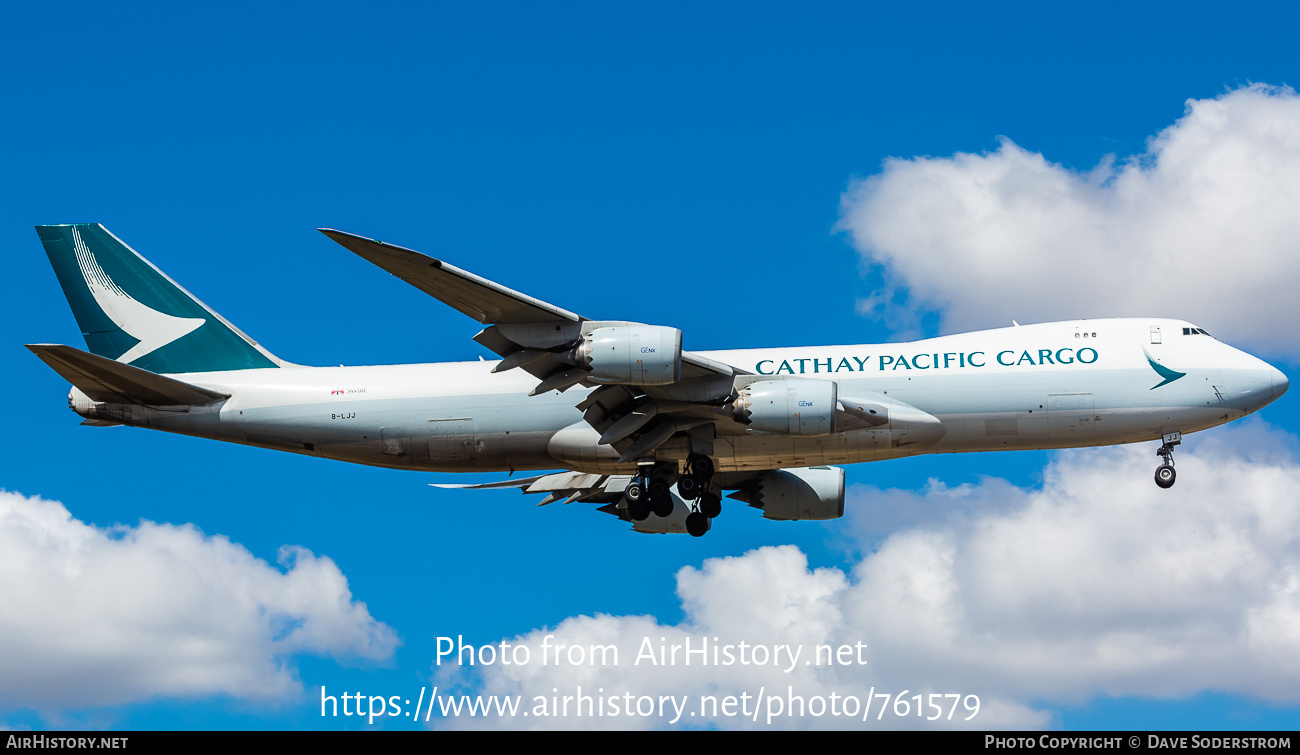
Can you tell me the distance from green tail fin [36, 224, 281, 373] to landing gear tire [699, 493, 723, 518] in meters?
13.0

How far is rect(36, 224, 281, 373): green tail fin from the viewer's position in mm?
36406

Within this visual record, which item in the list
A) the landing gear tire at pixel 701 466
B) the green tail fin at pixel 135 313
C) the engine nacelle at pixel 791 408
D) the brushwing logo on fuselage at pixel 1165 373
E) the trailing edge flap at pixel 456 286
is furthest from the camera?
the green tail fin at pixel 135 313

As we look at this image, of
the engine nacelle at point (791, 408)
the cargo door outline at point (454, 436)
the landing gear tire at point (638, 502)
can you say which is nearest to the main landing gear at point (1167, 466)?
the engine nacelle at point (791, 408)

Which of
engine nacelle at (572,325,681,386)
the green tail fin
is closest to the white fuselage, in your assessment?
the green tail fin

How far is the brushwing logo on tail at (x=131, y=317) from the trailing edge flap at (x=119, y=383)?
306 cm

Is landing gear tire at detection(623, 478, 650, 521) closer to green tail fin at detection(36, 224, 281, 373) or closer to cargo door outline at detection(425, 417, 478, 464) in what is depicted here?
cargo door outline at detection(425, 417, 478, 464)

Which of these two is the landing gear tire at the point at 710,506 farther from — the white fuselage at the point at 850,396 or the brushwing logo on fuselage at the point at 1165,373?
the brushwing logo on fuselage at the point at 1165,373

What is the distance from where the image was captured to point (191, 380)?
35.8m

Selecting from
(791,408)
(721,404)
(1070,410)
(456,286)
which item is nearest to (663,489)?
(721,404)

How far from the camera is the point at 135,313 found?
37.0m

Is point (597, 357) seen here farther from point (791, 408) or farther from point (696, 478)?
point (696, 478)

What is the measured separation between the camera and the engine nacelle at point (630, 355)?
2878 centimetres

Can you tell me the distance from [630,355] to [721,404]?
12.4 feet
